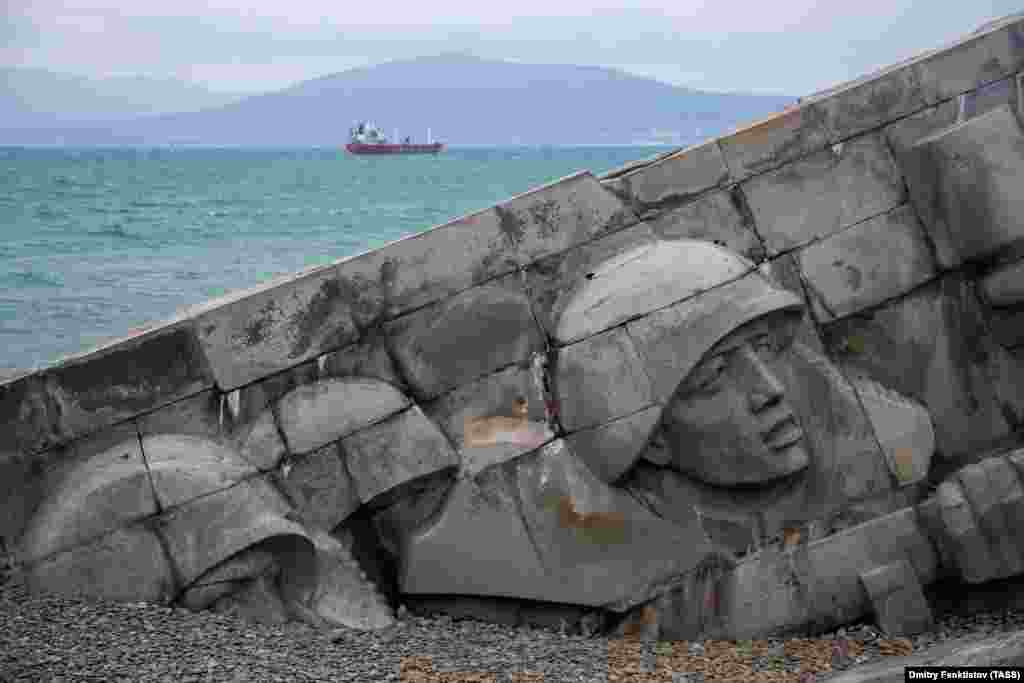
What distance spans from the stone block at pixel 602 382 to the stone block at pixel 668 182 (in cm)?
83

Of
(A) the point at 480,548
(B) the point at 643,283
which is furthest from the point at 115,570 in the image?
(B) the point at 643,283

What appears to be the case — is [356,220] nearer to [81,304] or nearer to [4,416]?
[81,304]

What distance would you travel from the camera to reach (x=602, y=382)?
6.92 metres

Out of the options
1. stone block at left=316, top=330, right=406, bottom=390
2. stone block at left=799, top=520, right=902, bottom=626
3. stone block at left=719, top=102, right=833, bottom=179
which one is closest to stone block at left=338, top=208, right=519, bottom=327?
stone block at left=316, top=330, right=406, bottom=390

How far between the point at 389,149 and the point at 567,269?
6751 centimetres

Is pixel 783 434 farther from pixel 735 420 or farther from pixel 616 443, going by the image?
pixel 616 443

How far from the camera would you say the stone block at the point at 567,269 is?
23.5ft

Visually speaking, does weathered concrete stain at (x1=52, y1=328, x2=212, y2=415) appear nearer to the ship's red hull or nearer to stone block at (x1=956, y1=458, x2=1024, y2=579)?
stone block at (x1=956, y1=458, x2=1024, y2=579)

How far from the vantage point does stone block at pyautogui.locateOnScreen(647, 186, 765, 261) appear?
7.34 meters

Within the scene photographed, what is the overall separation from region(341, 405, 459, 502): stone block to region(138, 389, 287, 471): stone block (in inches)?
15.1

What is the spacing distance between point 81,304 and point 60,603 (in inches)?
692

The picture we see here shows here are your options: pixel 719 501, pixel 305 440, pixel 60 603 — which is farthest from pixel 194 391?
pixel 719 501

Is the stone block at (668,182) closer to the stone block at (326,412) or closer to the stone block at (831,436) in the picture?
the stone block at (831,436)

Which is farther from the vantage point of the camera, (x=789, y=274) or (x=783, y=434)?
(x=789, y=274)
